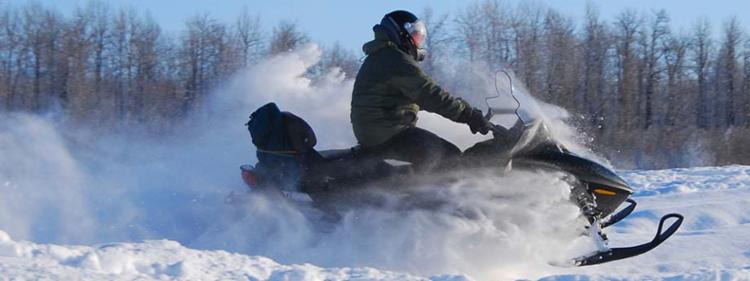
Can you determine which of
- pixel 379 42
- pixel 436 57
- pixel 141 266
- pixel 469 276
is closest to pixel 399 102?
pixel 379 42

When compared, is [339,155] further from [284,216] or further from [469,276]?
[469,276]

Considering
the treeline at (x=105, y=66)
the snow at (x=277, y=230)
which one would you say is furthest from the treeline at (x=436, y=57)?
the snow at (x=277, y=230)

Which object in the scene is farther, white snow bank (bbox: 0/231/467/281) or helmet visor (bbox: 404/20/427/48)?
helmet visor (bbox: 404/20/427/48)

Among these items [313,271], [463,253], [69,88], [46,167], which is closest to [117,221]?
[46,167]

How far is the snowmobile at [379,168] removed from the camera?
248 inches

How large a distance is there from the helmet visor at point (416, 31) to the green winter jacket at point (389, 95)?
5.9 inches

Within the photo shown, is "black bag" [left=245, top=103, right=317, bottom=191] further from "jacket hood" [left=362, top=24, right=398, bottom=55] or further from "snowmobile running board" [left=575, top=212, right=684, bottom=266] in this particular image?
"snowmobile running board" [left=575, top=212, right=684, bottom=266]

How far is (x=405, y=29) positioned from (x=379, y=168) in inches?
39.5

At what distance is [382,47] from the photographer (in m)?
6.32

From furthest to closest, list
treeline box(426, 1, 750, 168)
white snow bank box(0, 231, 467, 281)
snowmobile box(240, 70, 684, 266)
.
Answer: treeline box(426, 1, 750, 168)
snowmobile box(240, 70, 684, 266)
white snow bank box(0, 231, 467, 281)

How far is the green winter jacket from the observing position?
6188mm

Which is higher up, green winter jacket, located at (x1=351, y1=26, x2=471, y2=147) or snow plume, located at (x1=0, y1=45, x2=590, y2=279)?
green winter jacket, located at (x1=351, y1=26, x2=471, y2=147)

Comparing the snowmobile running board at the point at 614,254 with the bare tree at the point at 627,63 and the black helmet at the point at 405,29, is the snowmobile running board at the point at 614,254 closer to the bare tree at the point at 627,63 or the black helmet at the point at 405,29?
the black helmet at the point at 405,29

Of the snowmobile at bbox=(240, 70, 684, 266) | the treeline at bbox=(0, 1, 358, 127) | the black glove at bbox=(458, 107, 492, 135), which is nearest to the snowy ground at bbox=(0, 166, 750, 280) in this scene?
the snowmobile at bbox=(240, 70, 684, 266)
